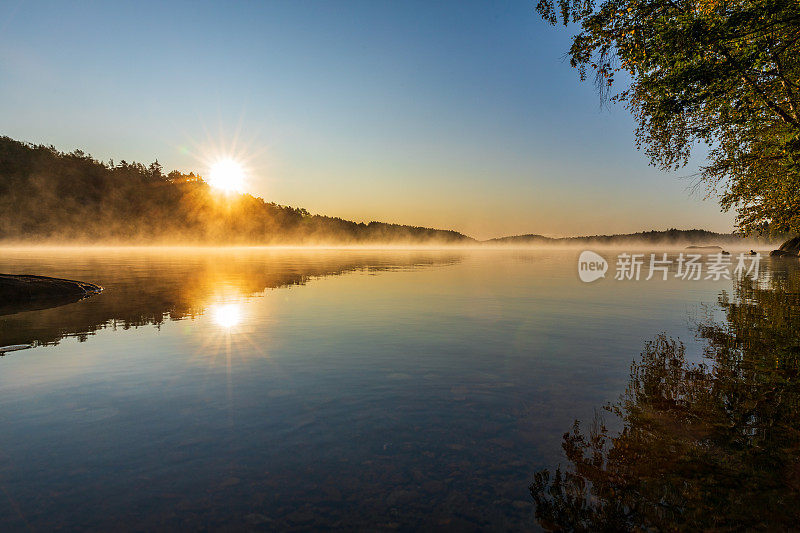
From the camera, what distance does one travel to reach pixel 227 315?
20250 millimetres

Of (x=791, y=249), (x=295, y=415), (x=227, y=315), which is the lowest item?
(x=227, y=315)

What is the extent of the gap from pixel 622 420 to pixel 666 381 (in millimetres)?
3483

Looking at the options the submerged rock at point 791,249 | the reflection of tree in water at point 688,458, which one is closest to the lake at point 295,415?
the reflection of tree in water at point 688,458

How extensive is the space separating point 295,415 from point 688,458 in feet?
22.8

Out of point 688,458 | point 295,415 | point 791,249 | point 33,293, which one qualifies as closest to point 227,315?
point 33,293

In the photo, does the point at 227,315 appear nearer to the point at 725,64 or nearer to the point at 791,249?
the point at 725,64

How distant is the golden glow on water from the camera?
59.3 feet

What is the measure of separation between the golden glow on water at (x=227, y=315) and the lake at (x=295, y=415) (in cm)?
24

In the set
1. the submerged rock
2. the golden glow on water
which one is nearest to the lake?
the golden glow on water

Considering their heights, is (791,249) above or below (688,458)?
above

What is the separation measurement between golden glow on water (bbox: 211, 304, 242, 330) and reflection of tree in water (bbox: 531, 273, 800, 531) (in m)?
14.9

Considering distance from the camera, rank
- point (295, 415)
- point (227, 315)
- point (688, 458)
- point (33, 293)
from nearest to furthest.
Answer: point (688, 458)
point (295, 415)
point (227, 315)
point (33, 293)

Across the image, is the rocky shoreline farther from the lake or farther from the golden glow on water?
the golden glow on water

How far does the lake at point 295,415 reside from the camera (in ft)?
17.8
